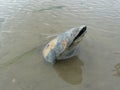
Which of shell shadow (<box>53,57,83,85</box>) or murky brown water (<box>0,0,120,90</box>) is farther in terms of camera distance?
shell shadow (<box>53,57,83,85</box>)

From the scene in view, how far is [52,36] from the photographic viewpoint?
7.53 meters

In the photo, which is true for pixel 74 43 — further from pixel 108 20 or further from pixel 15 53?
pixel 108 20

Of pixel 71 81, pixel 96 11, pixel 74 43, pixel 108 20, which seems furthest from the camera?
pixel 96 11

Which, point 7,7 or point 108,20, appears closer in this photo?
point 108,20

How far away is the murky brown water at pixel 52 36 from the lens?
5668 millimetres

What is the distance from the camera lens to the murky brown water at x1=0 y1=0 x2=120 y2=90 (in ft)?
18.6

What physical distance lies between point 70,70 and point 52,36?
179 centimetres

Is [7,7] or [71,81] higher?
[7,7]

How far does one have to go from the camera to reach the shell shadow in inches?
227

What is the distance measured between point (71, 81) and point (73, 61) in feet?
2.78

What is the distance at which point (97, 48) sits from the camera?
22.6 feet

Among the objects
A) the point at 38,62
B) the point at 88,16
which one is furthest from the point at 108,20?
the point at 38,62

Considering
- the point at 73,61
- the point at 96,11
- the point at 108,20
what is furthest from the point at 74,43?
the point at 96,11

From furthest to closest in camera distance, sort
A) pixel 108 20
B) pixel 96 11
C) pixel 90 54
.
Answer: pixel 96 11, pixel 108 20, pixel 90 54
